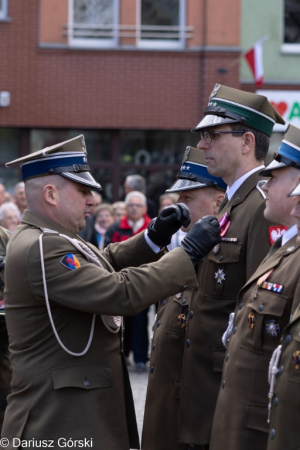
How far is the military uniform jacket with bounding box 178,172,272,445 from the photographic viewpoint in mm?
4406

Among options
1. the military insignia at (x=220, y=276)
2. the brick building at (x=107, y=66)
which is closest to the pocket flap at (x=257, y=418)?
the military insignia at (x=220, y=276)

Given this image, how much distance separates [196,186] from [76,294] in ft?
4.83

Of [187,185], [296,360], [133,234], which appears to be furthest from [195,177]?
[133,234]

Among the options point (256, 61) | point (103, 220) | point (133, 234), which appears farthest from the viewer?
point (256, 61)

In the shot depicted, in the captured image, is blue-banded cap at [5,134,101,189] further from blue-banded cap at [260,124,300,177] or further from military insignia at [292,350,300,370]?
military insignia at [292,350,300,370]

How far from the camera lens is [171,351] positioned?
4992 mm

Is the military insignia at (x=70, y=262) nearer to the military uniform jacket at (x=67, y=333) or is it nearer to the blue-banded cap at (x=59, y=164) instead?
the military uniform jacket at (x=67, y=333)

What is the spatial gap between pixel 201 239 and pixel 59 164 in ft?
2.49

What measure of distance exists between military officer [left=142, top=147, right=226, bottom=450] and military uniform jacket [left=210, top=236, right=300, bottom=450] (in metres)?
0.83

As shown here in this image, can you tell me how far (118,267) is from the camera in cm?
507

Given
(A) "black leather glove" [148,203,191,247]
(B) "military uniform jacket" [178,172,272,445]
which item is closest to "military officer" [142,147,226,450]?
(B) "military uniform jacket" [178,172,272,445]

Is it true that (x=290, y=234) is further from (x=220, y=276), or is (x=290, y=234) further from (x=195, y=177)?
(x=195, y=177)

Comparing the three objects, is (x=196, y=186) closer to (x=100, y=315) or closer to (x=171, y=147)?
(x=100, y=315)

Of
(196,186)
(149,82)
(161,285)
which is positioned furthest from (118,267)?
(149,82)
